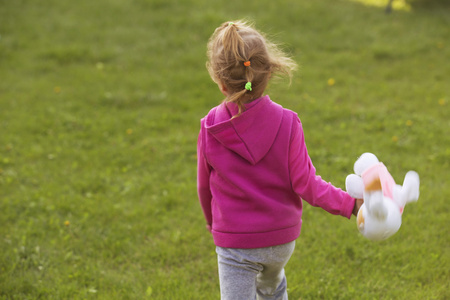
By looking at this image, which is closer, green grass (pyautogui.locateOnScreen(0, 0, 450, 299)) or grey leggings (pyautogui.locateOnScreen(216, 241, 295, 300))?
grey leggings (pyautogui.locateOnScreen(216, 241, 295, 300))

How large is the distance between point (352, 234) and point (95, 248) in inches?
80.7

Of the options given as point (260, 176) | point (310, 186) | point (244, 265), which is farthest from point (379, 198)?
point (244, 265)

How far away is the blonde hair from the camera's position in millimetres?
2037

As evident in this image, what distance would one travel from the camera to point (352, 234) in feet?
12.7

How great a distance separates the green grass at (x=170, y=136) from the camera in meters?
3.50

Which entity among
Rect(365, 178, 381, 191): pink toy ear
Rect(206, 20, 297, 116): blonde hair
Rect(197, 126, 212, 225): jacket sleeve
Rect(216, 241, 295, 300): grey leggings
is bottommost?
Rect(216, 241, 295, 300): grey leggings

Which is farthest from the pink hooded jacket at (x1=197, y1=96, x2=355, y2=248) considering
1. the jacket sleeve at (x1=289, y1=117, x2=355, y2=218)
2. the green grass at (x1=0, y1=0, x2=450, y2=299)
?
the green grass at (x1=0, y1=0, x2=450, y2=299)

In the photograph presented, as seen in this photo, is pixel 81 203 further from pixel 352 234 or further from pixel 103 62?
pixel 103 62

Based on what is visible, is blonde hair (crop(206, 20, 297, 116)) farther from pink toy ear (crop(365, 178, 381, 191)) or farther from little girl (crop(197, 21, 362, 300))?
pink toy ear (crop(365, 178, 381, 191))

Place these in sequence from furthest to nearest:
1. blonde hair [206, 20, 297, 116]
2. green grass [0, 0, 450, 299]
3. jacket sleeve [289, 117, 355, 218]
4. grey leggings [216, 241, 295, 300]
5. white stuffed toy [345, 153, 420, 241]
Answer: green grass [0, 0, 450, 299] < grey leggings [216, 241, 295, 300] < jacket sleeve [289, 117, 355, 218] < blonde hair [206, 20, 297, 116] < white stuffed toy [345, 153, 420, 241]

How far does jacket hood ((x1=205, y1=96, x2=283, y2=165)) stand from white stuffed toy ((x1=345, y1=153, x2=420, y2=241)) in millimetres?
406

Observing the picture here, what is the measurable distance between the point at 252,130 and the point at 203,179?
43 centimetres

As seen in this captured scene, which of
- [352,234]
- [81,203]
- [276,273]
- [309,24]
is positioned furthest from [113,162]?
[309,24]

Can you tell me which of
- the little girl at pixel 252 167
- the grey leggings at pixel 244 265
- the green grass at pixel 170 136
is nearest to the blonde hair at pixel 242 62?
the little girl at pixel 252 167
